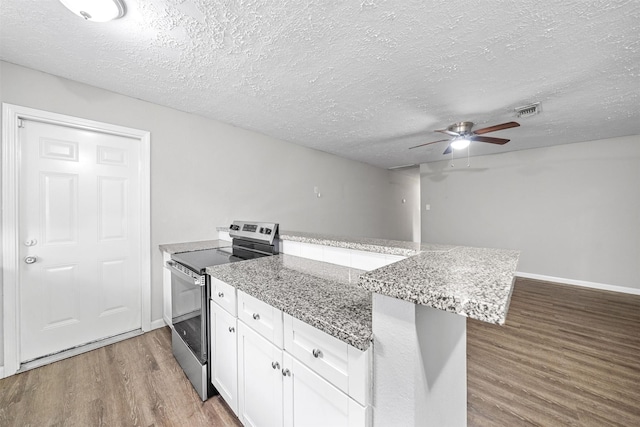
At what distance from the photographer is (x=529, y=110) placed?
2566 mm

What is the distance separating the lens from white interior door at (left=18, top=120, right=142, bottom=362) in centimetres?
192

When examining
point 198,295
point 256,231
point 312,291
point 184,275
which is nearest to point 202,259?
point 184,275

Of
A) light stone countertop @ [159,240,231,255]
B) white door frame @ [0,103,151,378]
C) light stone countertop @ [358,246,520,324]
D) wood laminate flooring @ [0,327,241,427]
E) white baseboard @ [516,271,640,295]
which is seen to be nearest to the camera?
light stone countertop @ [358,246,520,324]

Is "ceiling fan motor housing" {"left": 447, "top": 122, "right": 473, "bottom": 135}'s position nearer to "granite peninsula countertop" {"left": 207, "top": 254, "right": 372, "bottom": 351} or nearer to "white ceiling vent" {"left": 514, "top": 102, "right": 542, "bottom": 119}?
"white ceiling vent" {"left": 514, "top": 102, "right": 542, "bottom": 119}

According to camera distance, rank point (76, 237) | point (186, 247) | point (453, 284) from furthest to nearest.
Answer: point (186, 247) → point (76, 237) → point (453, 284)

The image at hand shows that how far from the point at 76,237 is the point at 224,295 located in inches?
67.5

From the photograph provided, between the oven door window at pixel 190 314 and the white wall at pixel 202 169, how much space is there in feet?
2.73

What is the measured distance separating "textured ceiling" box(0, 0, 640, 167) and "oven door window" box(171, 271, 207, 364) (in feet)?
5.21

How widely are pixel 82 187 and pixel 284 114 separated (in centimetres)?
201

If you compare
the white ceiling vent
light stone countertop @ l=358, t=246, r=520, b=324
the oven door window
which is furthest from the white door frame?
the white ceiling vent

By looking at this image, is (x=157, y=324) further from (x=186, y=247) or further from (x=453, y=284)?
(x=453, y=284)

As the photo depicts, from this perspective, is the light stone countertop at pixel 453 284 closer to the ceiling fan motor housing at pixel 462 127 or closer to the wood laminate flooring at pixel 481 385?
the wood laminate flooring at pixel 481 385

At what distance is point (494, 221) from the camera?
4836 millimetres

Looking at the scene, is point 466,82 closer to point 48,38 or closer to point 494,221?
point 48,38
